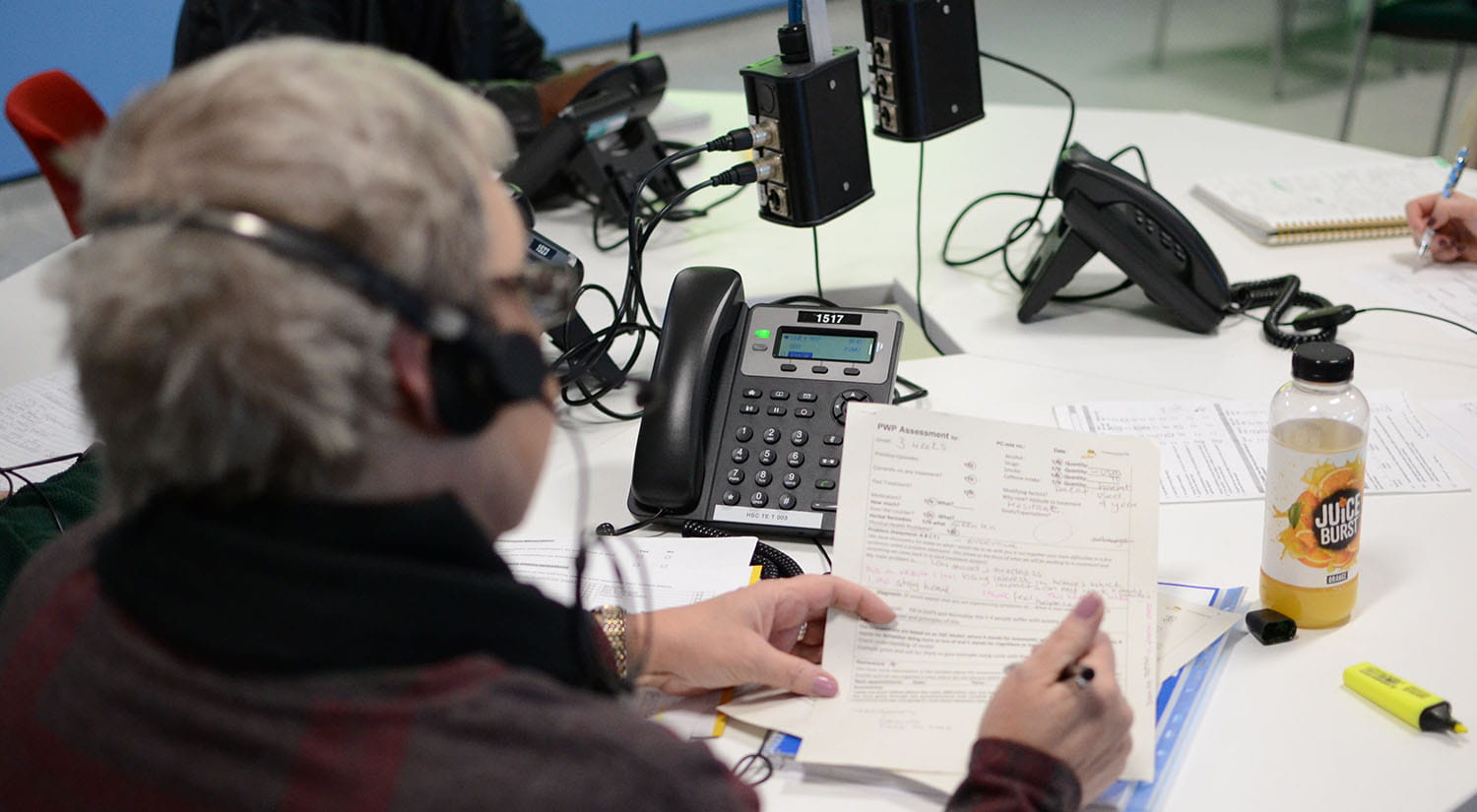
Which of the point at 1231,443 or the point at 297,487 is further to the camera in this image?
the point at 1231,443

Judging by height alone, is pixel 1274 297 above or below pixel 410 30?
below

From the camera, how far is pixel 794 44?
4.43ft

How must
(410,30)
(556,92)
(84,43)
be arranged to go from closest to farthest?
(556,92)
(410,30)
(84,43)

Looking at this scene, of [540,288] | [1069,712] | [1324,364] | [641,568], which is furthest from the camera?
[641,568]

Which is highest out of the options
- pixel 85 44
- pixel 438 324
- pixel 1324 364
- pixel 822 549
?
pixel 438 324

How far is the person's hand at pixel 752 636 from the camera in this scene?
0.87 metres

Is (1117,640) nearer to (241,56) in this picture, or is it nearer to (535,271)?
(535,271)

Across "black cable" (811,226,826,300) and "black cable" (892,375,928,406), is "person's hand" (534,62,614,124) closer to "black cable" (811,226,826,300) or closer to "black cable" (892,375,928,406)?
"black cable" (811,226,826,300)

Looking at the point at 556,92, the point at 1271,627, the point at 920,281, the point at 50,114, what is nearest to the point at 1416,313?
the point at 920,281

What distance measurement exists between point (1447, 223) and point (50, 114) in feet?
7.71

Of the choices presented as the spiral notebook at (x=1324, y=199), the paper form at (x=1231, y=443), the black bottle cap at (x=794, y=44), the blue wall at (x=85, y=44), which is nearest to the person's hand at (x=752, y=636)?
the paper form at (x=1231, y=443)

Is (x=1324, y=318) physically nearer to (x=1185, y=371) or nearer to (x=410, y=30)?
(x=1185, y=371)

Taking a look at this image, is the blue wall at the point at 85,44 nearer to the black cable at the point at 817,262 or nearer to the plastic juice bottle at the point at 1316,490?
the black cable at the point at 817,262

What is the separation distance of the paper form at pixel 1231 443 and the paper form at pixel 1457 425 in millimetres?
15
